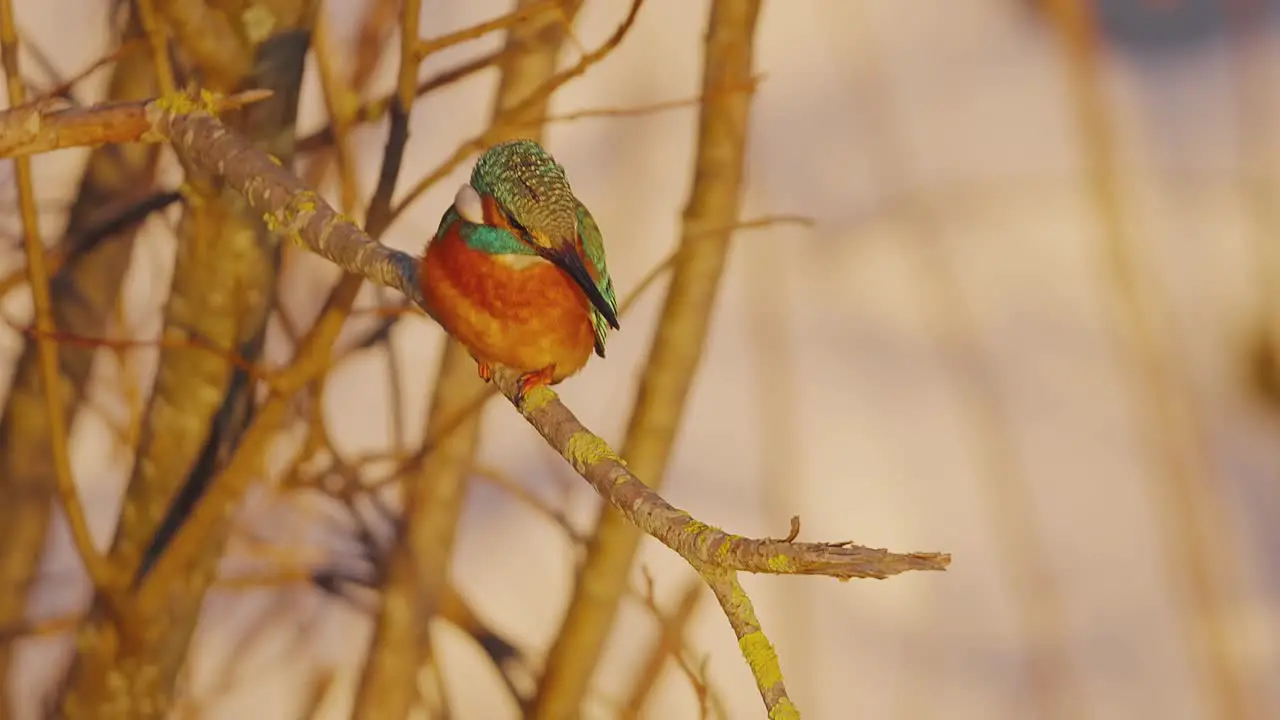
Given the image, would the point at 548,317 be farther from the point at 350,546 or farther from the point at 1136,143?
the point at 1136,143

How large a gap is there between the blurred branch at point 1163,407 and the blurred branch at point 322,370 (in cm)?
109

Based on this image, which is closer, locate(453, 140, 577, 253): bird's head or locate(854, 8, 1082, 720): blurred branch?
locate(453, 140, 577, 253): bird's head

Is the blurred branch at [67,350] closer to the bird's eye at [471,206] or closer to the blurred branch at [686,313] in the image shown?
the blurred branch at [686,313]

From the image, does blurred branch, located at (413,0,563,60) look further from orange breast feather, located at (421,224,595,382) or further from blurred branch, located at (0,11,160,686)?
Answer: blurred branch, located at (0,11,160,686)

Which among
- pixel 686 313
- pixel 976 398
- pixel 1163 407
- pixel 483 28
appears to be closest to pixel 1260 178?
pixel 1163 407

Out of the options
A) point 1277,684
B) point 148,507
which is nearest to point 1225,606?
point 1277,684

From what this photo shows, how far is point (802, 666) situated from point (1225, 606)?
661 mm

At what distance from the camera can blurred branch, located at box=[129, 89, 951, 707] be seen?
430 millimetres

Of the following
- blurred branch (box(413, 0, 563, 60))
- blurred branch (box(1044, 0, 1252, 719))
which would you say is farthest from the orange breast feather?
blurred branch (box(1044, 0, 1252, 719))

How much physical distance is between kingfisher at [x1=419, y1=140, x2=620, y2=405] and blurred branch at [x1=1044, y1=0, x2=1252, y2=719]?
3.63ft

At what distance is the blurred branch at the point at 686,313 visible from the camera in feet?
3.05

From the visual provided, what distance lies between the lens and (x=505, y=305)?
1.94 ft

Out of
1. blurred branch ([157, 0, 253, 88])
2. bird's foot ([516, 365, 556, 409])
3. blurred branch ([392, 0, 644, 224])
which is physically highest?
blurred branch ([157, 0, 253, 88])

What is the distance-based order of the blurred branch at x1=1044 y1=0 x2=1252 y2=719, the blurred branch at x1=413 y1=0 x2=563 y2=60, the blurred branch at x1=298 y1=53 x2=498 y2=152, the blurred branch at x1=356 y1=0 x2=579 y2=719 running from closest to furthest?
the blurred branch at x1=413 y1=0 x2=563 y2=60 < the blurred branch at x1=298 y1=53 x2=498 y2=152 < the blurred branch at x1=356 y1=0 x2=579 y2=719 < the blurred branch at x1=1044 y1=0 x2=1252 y2=719
